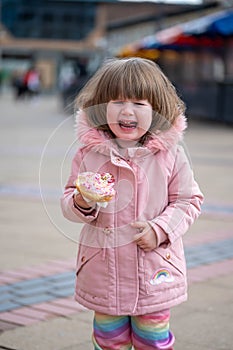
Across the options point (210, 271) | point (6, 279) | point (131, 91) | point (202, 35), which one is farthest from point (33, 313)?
point (202, 35)

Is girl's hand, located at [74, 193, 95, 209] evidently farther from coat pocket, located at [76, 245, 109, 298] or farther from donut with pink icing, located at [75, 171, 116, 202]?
coat pocket, located at [76, 245, 109, 298]

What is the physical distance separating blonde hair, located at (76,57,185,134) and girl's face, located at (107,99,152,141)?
0.02 m

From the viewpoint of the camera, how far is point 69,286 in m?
5.23

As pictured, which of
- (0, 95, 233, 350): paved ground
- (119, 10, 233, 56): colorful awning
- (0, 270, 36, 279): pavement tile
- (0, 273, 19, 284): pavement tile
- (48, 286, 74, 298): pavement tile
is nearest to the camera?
(0, 95, 233, 350): paved ground

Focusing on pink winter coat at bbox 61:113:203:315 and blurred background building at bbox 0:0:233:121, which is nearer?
pink winter coat at bbox 61:113:203:315

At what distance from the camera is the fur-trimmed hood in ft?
10.2

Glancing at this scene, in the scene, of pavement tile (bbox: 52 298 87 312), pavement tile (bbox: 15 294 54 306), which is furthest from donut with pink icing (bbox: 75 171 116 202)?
pavement tile (bbox: 15 294 54 306)

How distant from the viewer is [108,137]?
3164 mm

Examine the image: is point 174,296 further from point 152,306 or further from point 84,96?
point 84,96

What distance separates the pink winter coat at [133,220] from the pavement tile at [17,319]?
140 centimetres

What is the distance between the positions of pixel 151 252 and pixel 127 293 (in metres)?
0.18

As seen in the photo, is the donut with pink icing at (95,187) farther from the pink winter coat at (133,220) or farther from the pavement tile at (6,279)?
the pavement tile at (6,279)

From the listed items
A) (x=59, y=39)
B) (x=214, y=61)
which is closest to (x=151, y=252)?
(x=214, y=61)

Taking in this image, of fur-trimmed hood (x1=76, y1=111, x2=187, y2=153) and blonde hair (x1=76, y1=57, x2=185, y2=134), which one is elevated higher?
blonde hair (x1=76, y1=57, x2=185, y2=134)
